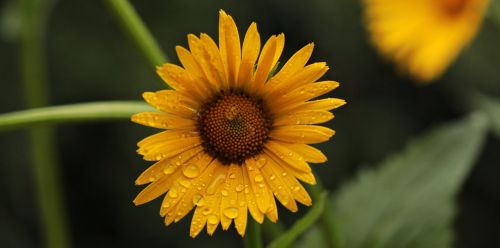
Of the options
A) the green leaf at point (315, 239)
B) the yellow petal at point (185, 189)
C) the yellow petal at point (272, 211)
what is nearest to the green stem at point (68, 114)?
the yellow petal at point (185, 189)

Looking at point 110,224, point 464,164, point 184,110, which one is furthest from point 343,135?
point 184,110

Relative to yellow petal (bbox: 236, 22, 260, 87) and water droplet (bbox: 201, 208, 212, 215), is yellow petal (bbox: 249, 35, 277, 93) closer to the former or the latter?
yellow petal (bbox: 236, 22, 260, 87)

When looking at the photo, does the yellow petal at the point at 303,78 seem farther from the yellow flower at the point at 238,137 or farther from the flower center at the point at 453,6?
the flower center at the point at 453,6

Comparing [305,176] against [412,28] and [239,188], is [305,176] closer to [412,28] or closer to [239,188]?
[239,188]

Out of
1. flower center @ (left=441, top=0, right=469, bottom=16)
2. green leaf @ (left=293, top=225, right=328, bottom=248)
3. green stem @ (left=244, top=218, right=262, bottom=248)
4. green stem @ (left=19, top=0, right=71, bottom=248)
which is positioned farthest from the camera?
flower center @ (left=441, top=0, right=469, bottom=16)

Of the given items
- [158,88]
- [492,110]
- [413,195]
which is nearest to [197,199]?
[413,195]

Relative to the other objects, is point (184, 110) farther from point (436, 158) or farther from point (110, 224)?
point (110, 224)

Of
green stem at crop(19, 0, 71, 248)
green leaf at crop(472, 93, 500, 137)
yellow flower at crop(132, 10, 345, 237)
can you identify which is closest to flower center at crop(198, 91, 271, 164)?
yellow flower at crop(132, 10, 345, 237)
